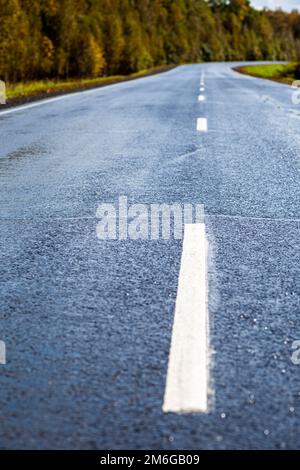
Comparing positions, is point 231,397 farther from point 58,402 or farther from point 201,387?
point 58,402

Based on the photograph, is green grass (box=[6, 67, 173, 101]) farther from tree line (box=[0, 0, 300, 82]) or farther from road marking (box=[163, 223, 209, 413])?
road marking (box=[163, 223, 209, 413])

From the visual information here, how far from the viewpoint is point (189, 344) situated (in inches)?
94.5

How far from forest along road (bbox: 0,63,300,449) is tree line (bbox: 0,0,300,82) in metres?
23.1

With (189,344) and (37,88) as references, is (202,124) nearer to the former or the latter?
(189,344)

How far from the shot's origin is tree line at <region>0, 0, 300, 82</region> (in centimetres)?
3198

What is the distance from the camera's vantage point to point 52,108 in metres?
13.9

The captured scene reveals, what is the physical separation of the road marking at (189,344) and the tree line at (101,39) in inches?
989

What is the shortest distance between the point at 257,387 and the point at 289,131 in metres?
7.83

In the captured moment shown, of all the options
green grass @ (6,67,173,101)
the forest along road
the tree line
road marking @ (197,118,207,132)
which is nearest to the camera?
the forest along road

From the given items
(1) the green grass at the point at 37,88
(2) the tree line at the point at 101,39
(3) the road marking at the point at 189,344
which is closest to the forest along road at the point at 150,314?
(3) the road marking at the point at 189,344

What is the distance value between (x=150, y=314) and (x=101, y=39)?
54599mm

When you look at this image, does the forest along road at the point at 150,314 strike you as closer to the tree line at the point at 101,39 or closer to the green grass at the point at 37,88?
the green grass at the point at 37,88

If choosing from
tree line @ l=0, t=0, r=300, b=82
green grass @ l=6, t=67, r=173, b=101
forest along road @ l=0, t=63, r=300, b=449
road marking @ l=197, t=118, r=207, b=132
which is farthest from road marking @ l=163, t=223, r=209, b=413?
tree line @ l=0, t=0, r=300, b=82

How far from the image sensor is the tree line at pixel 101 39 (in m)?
32.0
